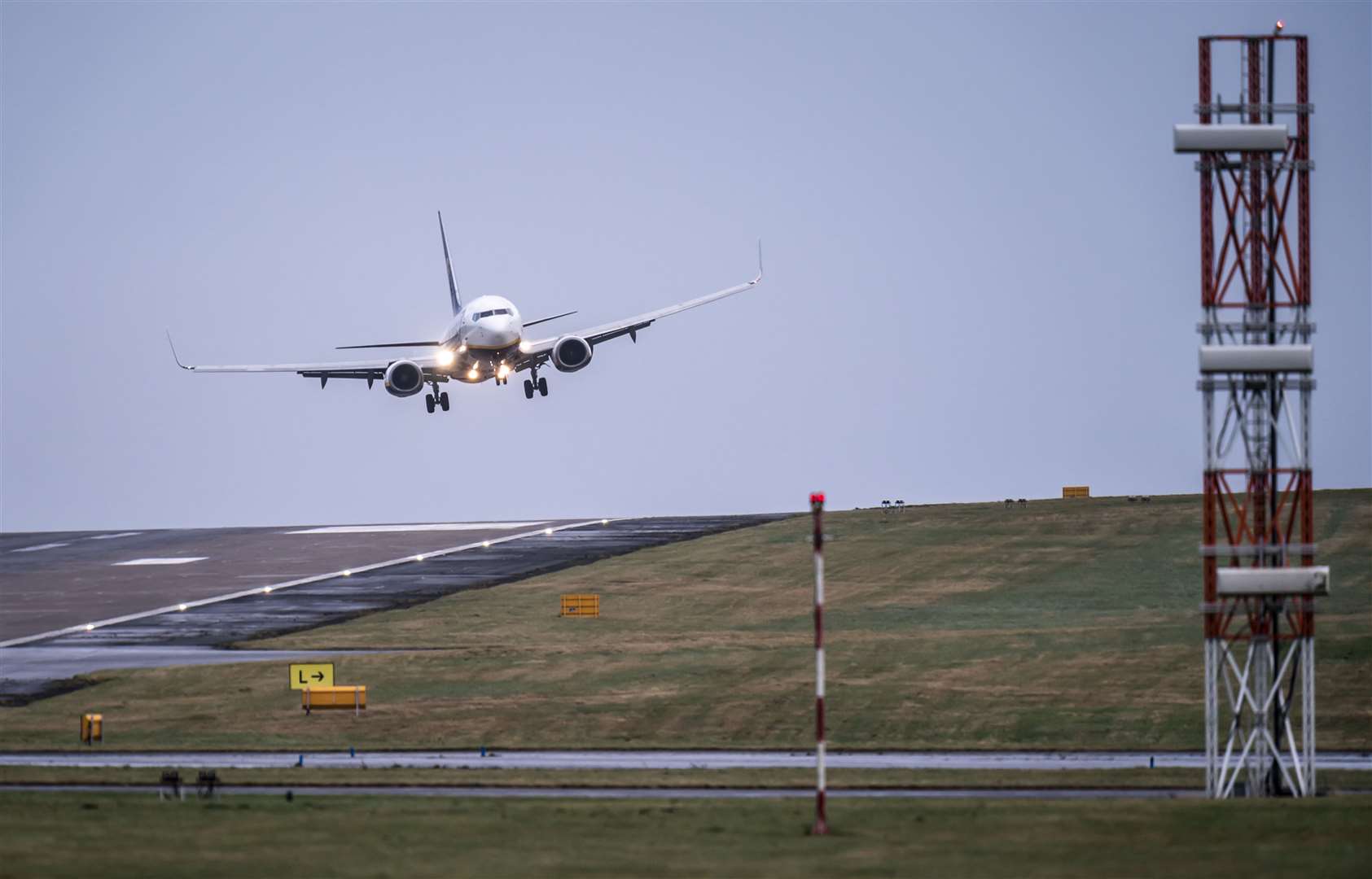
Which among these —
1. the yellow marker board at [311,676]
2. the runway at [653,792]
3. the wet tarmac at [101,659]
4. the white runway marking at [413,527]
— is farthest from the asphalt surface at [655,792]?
the white runway marking at [413,527]

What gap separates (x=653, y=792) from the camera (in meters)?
57.1

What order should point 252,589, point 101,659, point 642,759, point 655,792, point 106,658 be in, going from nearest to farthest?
point 655,792
point 642,759
point 101,659
point 106,658
point 252,589

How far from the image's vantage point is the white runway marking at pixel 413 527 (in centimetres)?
16950

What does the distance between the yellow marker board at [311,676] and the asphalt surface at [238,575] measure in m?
12.2

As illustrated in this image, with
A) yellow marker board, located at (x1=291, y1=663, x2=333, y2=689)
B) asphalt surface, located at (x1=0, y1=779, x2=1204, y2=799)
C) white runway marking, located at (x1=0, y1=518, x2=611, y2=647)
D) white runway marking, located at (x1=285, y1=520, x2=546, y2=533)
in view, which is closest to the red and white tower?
asphalt surface, located at (x1=0, y1=779, x2=1204, y2=799)

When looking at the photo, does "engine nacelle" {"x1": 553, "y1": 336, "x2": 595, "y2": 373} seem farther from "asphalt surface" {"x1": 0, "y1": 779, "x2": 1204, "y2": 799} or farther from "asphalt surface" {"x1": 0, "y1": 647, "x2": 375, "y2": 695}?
"asphalt surface" {"x1": 0, "y1": 779, "x2": 1204, "y2": 799}

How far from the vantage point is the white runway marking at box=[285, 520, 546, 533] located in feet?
556

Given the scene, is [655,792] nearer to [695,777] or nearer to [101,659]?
[695,777]

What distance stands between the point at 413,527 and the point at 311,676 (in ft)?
296

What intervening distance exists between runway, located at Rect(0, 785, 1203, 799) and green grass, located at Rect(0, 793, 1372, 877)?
1680 millimetres

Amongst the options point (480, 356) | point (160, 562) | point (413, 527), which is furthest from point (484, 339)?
point (413, 527)

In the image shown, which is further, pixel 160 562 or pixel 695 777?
pixel 160 562

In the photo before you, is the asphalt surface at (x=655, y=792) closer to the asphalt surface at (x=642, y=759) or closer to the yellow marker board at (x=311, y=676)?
the asphalt surface at (x=642, y=759)

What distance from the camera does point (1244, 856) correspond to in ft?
143
